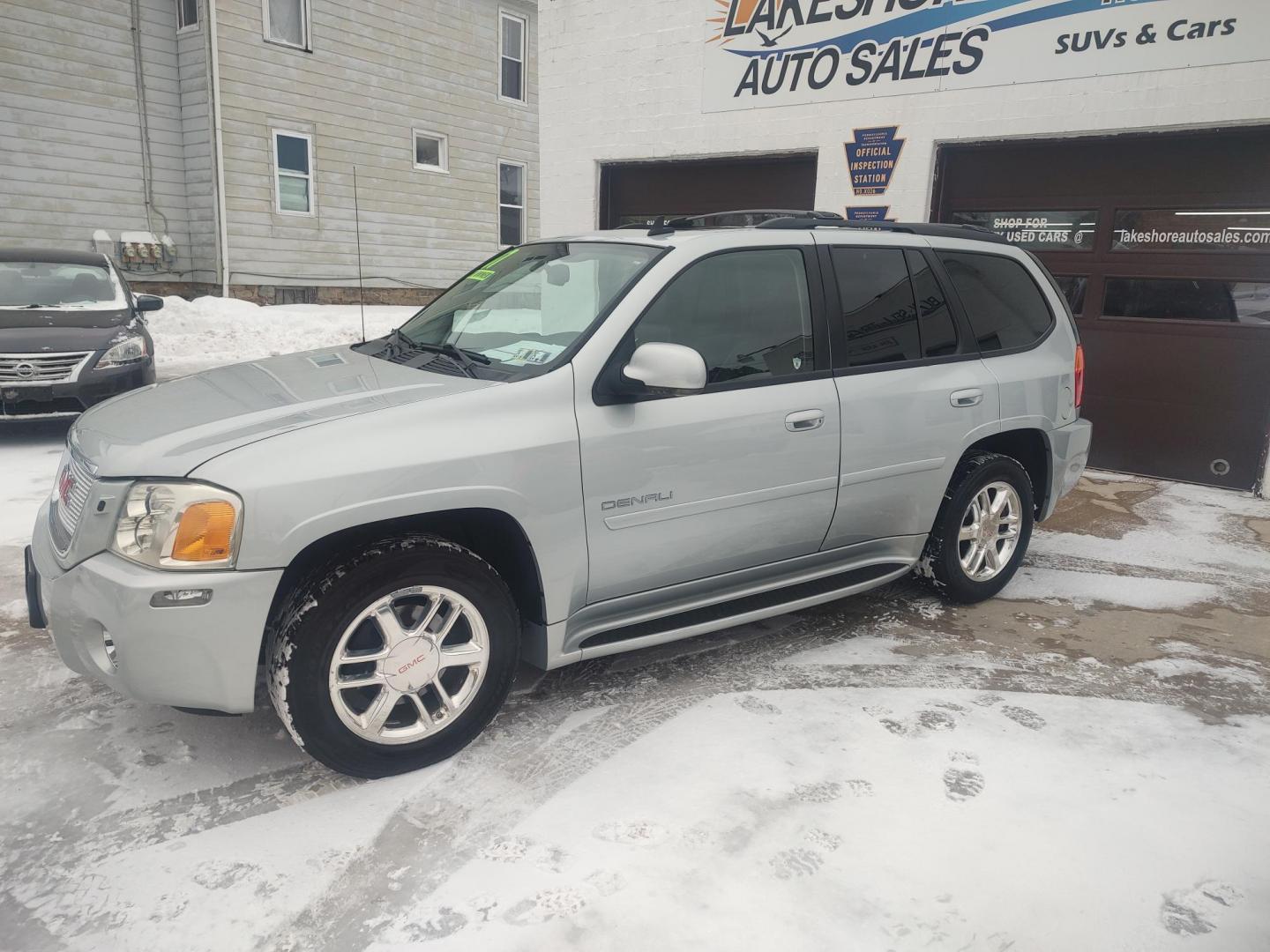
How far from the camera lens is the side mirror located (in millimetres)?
3086

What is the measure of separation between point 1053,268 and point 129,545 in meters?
7.09

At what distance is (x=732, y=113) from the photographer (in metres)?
8.58

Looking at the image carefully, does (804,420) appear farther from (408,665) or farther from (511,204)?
(511,204)

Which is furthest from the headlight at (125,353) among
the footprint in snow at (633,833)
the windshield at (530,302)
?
the footprint in snow at (633,833)

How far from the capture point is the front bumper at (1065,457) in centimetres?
480

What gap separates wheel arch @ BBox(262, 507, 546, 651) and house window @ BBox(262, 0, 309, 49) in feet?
49.3

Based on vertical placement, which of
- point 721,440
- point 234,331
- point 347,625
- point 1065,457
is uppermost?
point 234,331

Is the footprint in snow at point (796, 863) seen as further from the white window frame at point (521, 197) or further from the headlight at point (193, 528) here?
the white window frame at point (521, 197)

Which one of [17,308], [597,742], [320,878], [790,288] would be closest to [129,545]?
[320,878]

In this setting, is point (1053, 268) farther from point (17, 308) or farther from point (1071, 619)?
point (17, 308)

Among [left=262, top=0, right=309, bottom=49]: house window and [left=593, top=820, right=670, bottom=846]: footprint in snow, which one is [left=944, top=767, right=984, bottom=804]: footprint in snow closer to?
[left=593, top=820, right=670, bottom=846]: footprint in snow

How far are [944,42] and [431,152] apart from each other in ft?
42.2

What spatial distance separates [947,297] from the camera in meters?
4.36

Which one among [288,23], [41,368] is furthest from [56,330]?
[288,23]
